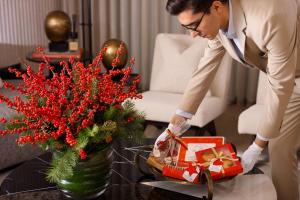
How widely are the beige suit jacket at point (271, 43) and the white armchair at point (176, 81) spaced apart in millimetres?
1157

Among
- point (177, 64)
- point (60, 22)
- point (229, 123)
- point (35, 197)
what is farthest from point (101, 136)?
point (229, 123)

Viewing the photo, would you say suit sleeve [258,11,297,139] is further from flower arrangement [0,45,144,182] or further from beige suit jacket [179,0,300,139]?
flower arrangement [0,45,144,182]

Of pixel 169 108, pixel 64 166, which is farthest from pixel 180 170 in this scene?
pixel 169 108

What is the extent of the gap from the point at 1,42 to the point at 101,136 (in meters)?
2.34

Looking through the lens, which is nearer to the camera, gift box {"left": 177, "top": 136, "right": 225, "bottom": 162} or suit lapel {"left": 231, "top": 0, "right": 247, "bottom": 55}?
suit lapel {"left": 231, "top": 0, "right": 247, "bottom": 55}

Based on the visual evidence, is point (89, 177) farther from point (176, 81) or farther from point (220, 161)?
point (176, 81)

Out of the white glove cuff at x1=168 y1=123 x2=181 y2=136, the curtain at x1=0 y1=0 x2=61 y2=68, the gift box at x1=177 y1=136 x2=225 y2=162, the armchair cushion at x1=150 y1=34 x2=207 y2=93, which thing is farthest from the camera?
the curtain at x1=0 y1=0 x2=61 y2=68

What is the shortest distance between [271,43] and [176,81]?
163cm

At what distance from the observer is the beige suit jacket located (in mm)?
1292

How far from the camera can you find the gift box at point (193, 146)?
1498mm

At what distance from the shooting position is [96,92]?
1.19m

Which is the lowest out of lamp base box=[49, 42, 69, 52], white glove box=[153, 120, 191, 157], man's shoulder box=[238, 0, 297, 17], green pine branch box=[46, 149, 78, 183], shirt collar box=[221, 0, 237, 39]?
white glove box=[153, 120, 191, 157]

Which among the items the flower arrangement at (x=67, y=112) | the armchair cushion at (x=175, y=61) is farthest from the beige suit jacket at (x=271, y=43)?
the armchair cushion at (x=175, y=61)

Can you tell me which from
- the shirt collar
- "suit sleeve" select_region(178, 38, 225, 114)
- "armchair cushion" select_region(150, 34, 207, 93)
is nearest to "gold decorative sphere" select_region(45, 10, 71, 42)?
"armchair cushion" select_region(150, 34, 207, 93)
